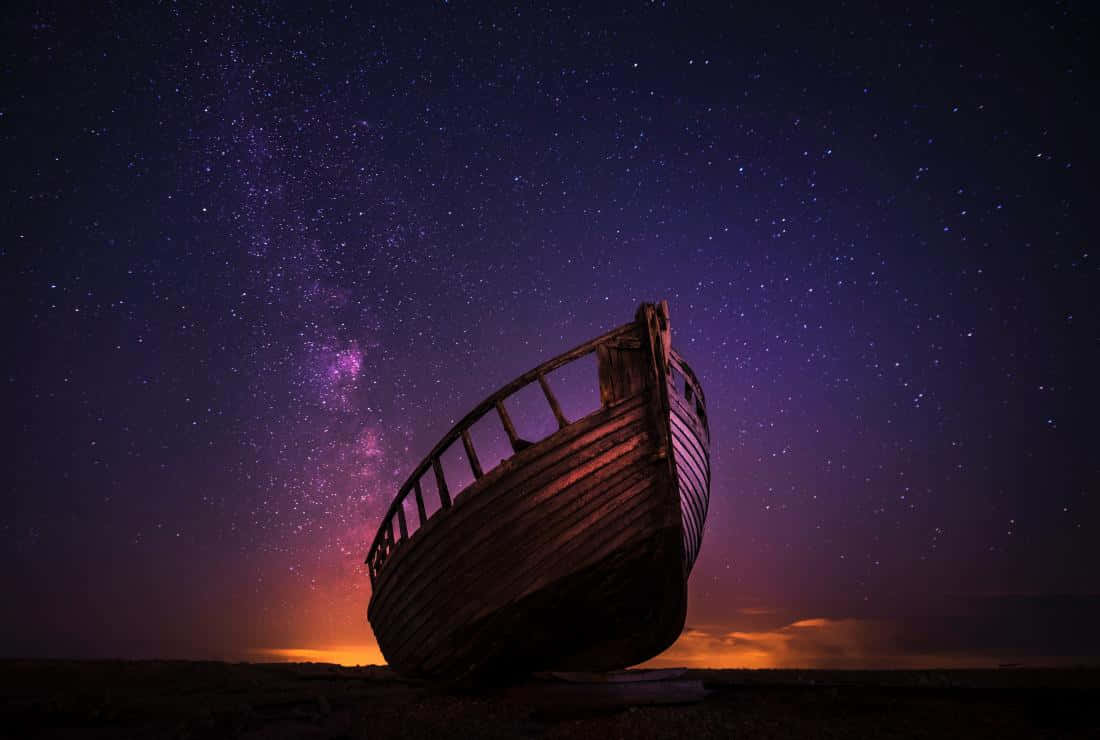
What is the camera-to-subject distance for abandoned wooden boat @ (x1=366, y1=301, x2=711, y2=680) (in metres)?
6.95

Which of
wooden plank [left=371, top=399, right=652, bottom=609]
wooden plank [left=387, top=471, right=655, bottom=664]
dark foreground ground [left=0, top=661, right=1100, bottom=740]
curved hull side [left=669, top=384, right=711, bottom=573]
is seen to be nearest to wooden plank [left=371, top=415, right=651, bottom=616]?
wooden plank [left=371, top=399, right=652, bottom=609]

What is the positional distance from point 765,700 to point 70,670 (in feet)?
49.1

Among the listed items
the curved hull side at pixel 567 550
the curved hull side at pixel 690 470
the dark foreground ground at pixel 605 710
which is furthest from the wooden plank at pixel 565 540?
the dark foreground ground at pixel 605 710

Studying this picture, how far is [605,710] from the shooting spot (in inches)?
270

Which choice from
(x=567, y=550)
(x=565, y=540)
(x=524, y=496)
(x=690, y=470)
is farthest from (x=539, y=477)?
(x=690, y=470)

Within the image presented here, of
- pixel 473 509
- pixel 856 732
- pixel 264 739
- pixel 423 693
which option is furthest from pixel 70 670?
pixel 856 732

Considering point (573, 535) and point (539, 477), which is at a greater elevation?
point (539, 477)

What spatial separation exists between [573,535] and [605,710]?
2129mm

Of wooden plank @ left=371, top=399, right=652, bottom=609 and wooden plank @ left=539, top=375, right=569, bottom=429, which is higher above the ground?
wooden plank @ left=539, top=375, right=569, bottom=429

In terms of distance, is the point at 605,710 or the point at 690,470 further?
the point at 690,470

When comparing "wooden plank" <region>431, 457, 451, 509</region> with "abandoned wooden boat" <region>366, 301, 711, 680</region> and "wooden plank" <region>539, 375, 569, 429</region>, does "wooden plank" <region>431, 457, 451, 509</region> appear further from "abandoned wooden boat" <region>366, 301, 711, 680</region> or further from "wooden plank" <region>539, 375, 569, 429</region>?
"wooden plank" <region>539, 375, 569, 429</region>

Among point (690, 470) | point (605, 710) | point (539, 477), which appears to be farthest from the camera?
point (690, 470)

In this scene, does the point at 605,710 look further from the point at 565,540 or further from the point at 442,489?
the point at 442,489

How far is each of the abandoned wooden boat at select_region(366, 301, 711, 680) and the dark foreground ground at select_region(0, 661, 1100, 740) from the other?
0.70m
